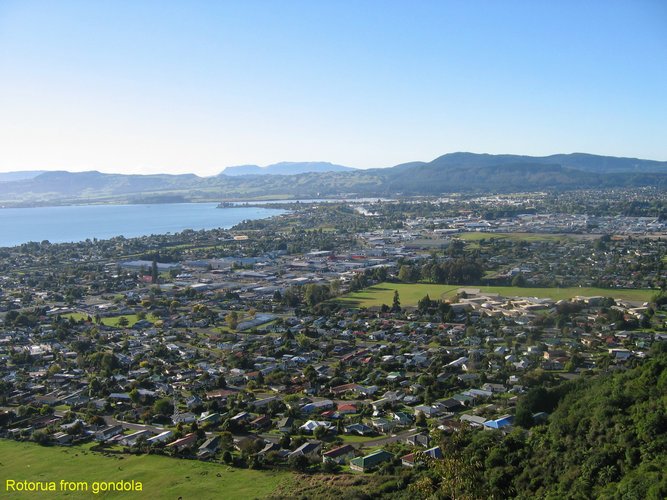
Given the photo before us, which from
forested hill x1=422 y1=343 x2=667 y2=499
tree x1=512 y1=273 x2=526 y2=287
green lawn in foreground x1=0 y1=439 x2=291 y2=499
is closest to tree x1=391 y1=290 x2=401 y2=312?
tree x1=512 y1=273 x2=526 y2=287

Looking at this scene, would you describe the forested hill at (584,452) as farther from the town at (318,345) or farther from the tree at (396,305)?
the tree at (396,305)

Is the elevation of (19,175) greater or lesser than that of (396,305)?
greater

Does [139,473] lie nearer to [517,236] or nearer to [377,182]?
[517,236]

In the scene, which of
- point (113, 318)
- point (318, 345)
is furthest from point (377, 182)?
point (318, 345)

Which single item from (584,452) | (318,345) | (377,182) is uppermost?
(377,182)

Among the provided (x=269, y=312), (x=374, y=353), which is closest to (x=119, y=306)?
(x=269, y=312)

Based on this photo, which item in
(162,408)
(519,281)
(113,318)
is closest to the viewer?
(162,408)

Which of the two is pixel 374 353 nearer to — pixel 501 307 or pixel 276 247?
pixel 501 307
